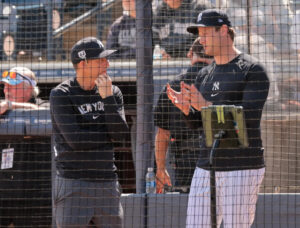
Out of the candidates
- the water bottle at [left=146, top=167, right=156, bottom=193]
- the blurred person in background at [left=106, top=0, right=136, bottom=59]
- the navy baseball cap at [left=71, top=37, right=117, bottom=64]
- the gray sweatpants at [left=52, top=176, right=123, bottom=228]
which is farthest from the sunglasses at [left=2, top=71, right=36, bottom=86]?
the gray sweatpants at [left=52, top=176, right=123, bottom=228]

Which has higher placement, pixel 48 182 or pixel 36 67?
pixel 36 67

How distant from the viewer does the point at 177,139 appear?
17.3ft

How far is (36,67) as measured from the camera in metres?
6.19

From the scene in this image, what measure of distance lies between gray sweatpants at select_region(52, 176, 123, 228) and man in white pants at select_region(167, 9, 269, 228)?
582 mm

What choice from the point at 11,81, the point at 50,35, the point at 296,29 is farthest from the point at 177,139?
the point at 50,35

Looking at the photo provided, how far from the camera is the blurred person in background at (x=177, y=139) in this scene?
4953mm

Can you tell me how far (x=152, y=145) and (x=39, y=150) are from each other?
1.02 metres

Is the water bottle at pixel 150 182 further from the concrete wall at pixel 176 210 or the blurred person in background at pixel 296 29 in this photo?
the blurred person in background at pixel 296 29

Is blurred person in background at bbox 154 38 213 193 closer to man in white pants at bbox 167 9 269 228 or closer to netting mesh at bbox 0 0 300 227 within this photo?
netting mesh at bbox 0 0 300 227

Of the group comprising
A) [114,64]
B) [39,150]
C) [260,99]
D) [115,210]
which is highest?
[114,64]

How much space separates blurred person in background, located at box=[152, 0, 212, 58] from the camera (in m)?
6.03

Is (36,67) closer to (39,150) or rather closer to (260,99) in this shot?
(39,150)

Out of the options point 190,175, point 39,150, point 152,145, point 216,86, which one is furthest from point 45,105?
point 216,86

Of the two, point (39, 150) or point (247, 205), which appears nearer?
point (247, 205)
